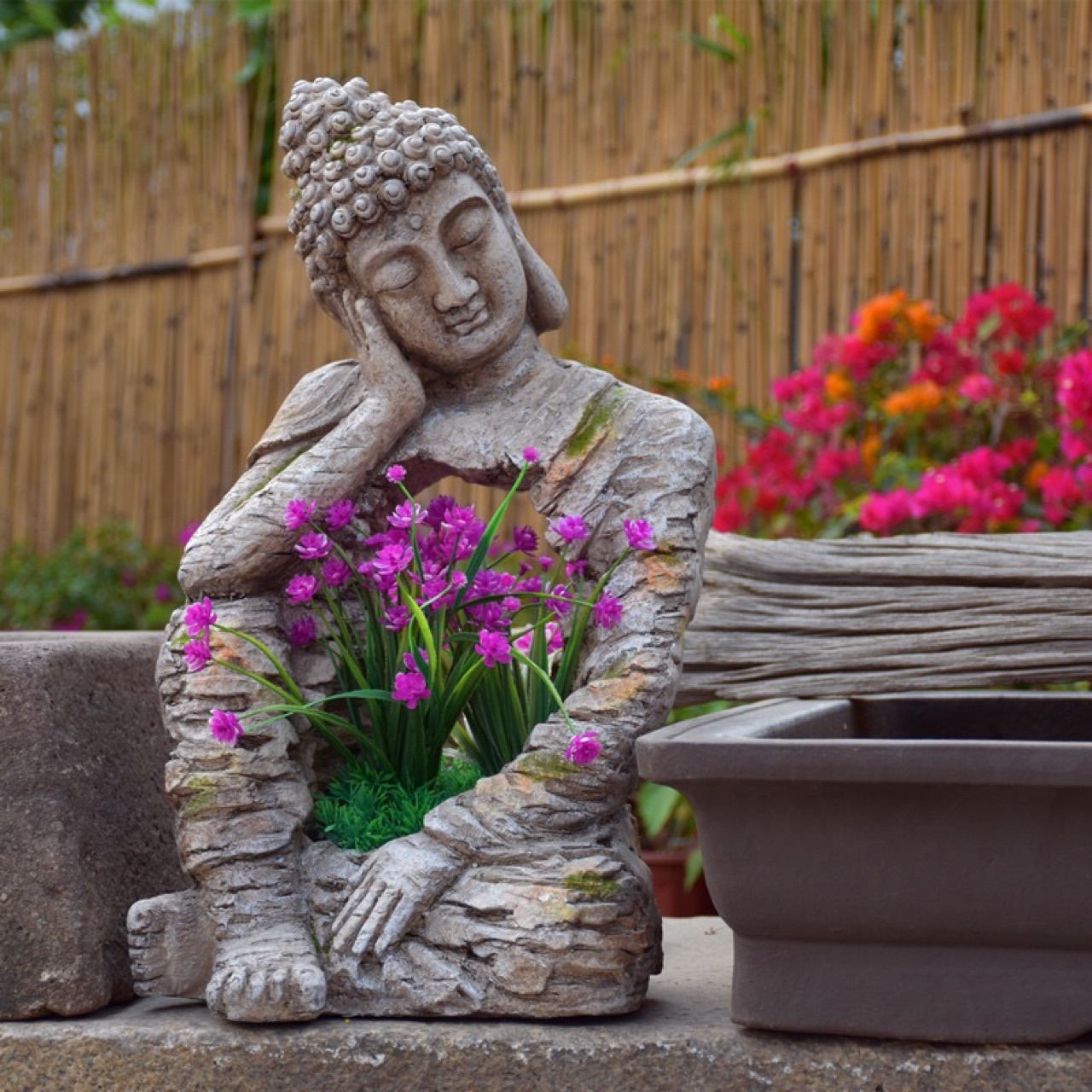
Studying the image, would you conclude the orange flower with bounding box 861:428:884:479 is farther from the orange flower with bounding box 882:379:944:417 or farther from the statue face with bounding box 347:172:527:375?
the statue face with bounding box 347:172:527:375

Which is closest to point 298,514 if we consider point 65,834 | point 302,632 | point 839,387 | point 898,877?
point 302,632

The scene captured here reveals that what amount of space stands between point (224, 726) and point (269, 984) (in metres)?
0.29

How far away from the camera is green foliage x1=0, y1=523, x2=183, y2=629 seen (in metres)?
4.92

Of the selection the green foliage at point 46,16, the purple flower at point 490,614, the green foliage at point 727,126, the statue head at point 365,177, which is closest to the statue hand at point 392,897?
the purple flower at point 490,614

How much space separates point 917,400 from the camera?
3.50 meters

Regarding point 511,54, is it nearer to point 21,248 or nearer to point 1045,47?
point 1045,47

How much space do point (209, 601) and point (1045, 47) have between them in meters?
2.67

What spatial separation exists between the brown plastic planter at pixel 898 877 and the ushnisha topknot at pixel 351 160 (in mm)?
746

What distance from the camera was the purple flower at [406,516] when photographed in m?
1.86

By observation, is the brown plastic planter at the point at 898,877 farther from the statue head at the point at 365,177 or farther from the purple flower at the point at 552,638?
the statue head at the point at 365,177

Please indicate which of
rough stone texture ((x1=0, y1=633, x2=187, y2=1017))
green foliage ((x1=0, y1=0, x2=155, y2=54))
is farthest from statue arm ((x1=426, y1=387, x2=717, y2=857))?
green foliage ((x1=0, y1=0, x2=155, y2=54))

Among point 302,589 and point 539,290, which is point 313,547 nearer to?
point 302,589

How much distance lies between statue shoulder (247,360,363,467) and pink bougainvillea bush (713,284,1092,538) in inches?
57.6

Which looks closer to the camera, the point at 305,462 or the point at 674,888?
the point at 305,462
